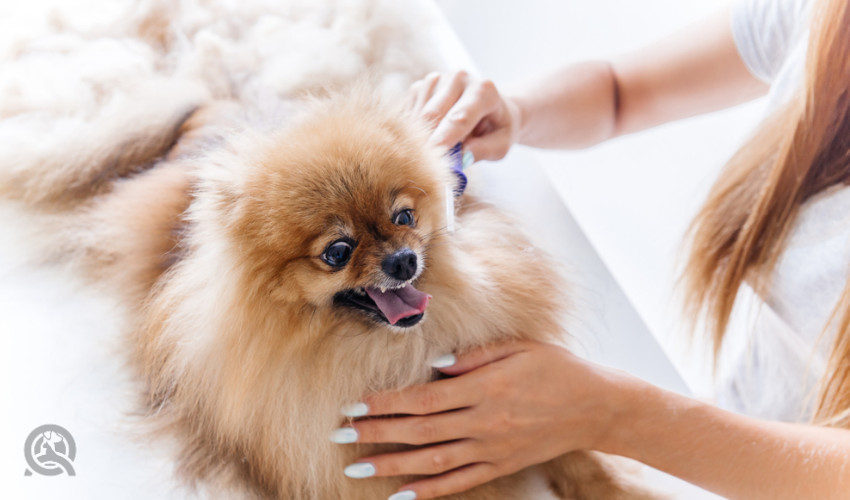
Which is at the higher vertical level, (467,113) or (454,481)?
(467,113)

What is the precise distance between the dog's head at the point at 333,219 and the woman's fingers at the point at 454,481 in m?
0.21

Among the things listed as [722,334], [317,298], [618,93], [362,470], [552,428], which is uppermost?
[317,298]

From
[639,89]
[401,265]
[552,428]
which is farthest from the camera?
[639,89]

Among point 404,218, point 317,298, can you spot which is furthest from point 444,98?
point 317,298

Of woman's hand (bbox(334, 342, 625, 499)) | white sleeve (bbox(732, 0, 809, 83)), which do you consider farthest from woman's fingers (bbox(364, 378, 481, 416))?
white sleeve (bbox(732, 0, 809, 83))

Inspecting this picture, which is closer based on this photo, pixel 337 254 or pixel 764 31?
pixel 337 254

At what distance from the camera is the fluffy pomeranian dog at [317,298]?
768mm

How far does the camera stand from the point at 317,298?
79 cm

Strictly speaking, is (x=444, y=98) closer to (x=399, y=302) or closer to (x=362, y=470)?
(x=399, y=302)

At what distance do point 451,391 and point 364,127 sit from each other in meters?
0.35

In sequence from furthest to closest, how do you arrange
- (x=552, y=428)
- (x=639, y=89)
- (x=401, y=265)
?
(x=639, y=89), (x=552, y=428), (x=401, y=265)

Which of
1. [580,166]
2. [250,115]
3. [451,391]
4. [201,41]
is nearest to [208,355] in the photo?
[451,391]

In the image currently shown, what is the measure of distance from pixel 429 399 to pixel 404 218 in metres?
0.23

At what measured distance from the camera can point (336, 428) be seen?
0.85 metres
